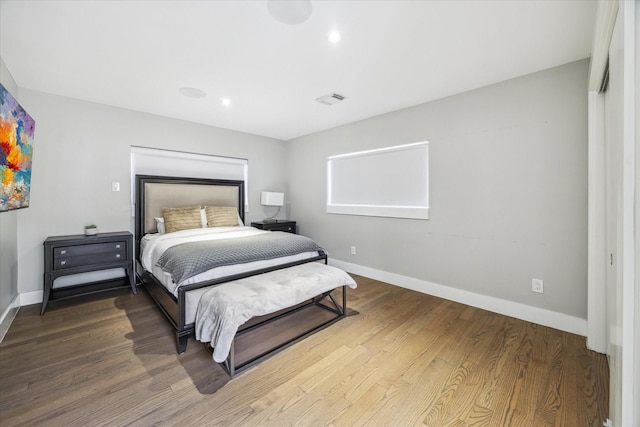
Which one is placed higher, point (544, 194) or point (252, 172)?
point (252, 172)

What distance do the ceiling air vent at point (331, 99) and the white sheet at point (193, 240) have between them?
6.12ft

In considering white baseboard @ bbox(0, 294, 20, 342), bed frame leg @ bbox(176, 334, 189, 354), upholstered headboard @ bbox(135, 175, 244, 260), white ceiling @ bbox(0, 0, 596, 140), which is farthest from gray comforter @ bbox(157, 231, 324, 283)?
white ceiling @ bbox(0, 0, 596, 140)

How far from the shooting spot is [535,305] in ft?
8.20

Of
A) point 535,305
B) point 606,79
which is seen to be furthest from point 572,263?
point 606,79

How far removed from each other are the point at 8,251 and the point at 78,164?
117cm

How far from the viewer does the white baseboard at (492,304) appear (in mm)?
2330

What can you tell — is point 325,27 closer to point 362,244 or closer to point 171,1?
point 171,1

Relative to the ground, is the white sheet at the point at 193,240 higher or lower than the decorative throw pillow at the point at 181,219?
lower

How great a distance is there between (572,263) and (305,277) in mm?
2397

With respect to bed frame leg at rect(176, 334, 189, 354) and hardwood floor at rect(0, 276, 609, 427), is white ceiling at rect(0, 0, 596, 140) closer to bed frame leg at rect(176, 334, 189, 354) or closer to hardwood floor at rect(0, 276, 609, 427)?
bed frame leg at rect(176, 334, 189, 354)

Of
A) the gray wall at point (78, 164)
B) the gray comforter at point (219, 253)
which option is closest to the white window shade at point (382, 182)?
the gray comforter at point (219, 253)

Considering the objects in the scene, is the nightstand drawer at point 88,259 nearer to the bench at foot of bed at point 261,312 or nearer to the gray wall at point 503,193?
the bench at foot of bed at point 261,312

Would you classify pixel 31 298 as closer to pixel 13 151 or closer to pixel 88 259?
pixel 88 259

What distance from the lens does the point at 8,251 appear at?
251cm
